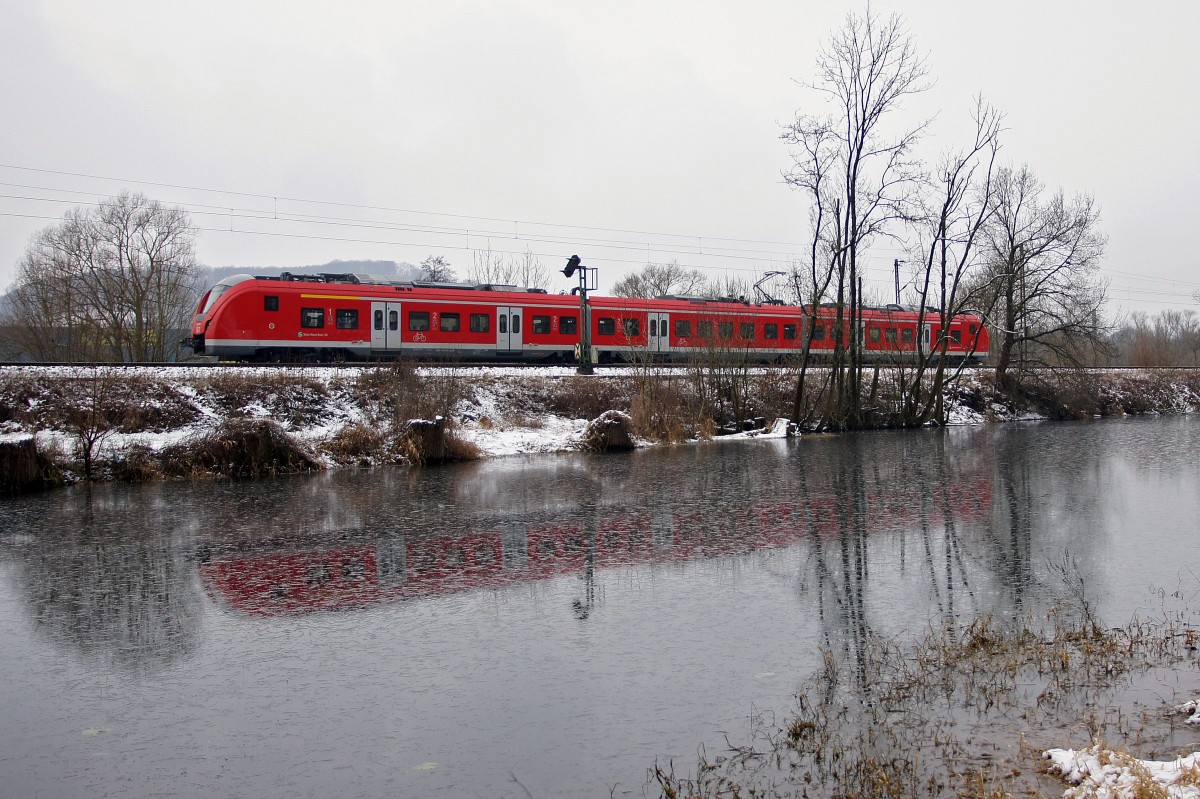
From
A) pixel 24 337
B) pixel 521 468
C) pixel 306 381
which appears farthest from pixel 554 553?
pixel 24 337

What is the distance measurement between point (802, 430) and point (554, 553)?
2293 cm

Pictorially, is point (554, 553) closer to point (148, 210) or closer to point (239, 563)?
point (239, 563)

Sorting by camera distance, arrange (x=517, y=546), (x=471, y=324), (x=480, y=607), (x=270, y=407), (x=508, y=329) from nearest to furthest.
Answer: (x=480, y=607) < (x=517, y=546) < (x=270, y=407) < (x=471, y=324) < (x=508, y=329)

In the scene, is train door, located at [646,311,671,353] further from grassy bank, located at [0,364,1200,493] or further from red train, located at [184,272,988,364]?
grassy bank, located at [0,364,1200,493]

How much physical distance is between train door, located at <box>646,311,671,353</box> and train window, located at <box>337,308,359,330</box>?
11872 millimetres

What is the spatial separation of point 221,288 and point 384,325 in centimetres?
563

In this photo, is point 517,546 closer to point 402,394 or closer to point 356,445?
point 356,445

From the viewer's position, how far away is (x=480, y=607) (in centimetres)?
942


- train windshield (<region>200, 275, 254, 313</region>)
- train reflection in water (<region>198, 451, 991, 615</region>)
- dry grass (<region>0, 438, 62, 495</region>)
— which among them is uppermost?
train windshield (<region>200, 275, 254, 313</region>)

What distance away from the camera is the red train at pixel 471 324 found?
100 ft

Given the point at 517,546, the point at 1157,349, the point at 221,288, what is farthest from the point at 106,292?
the point at 1157,349

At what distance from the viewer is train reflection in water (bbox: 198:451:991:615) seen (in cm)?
1038

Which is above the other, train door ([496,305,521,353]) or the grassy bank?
train door ([496,305,521,353])

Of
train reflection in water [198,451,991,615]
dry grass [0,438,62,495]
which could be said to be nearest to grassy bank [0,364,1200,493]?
dry grass [0,438,62,495]
